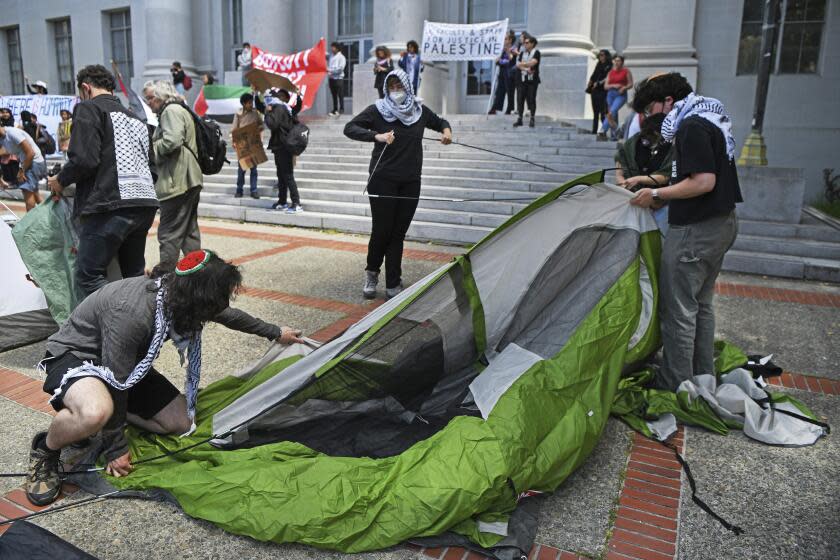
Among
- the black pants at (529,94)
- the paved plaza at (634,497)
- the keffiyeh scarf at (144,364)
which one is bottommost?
the paved plaza at (634,497)

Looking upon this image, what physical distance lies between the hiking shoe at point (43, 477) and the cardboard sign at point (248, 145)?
8352mm

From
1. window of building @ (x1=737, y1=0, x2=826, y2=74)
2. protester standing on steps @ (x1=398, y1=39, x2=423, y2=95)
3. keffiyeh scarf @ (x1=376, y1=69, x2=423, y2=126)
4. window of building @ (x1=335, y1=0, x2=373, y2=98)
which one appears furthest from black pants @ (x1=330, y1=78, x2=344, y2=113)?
keffiyeh scarf @ (x1=376, y1=69, x2=423, y2=126)

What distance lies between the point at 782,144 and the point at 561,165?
5.79 m

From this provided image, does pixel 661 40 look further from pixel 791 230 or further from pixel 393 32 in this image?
pixel 791 230

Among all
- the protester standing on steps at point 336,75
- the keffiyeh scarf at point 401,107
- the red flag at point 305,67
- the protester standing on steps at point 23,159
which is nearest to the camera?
the keffiyeh scarf at point 401,107

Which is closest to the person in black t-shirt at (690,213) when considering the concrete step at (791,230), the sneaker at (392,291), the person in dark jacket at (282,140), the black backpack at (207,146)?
the sneaker at (392,291)

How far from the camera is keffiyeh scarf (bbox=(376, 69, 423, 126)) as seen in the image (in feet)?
18.2

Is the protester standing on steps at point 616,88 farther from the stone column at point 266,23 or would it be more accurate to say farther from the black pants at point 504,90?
the stone column at point 266,23

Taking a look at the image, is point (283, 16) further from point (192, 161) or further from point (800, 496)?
point (800, 496)

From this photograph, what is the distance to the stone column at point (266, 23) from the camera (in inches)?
681

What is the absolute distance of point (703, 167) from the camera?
3.42 m

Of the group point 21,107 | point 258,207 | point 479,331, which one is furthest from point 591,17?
point 21,107

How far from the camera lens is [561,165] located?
407 inches

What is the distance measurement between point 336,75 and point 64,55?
536 inches
